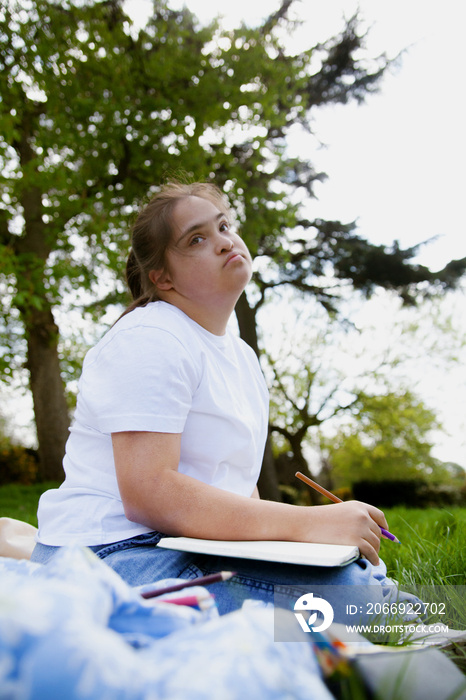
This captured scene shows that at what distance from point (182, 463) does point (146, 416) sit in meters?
0.29

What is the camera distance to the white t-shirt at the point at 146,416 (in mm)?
1466

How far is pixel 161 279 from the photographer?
2.04m

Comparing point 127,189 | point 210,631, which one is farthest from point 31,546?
point 127,189

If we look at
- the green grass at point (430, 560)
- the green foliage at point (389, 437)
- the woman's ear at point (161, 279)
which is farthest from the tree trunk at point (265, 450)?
the green foliage at point (389, 437)

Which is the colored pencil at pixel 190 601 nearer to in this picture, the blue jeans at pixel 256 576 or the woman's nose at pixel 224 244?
the blue jeans at pixel 256 576

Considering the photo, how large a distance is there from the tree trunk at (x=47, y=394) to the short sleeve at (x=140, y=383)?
6.58 metres

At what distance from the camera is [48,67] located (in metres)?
6.81

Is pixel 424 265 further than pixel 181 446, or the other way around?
pixel 424 265

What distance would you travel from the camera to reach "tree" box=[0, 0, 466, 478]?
679 centimetres

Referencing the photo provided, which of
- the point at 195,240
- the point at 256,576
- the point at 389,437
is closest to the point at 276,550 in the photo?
the point at 256,576

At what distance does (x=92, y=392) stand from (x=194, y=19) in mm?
8170

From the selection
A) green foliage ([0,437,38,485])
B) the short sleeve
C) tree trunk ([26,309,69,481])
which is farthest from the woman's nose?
green foliage ([0,437,38,485])

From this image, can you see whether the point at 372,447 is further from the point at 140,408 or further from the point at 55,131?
the point at 140,408

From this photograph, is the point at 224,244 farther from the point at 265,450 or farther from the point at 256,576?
the point at 265,450
